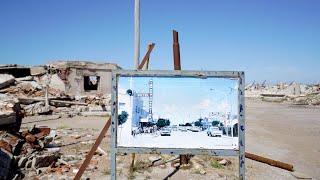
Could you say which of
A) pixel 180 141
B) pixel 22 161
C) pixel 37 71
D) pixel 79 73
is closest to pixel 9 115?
pixel 22 161

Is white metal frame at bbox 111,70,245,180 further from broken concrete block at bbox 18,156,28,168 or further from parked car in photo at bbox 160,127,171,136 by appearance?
broken concrete block at bbox 18,156,28,168

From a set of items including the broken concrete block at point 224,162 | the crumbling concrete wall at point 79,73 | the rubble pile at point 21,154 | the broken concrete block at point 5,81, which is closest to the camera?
the rubble pile at point 21,154

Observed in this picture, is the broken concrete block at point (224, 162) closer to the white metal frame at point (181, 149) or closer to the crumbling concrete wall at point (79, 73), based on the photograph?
the white metal frame at point (181, 149)

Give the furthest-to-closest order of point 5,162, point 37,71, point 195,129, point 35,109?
point 37,71
point 35,109
point 5,162
point 195,129

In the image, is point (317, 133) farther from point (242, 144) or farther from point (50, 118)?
point (50, 118)

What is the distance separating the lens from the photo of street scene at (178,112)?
4.39 meters

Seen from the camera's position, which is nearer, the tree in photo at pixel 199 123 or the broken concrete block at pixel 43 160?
the tree in photo at pixel 199 123

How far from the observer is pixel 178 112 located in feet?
15.1

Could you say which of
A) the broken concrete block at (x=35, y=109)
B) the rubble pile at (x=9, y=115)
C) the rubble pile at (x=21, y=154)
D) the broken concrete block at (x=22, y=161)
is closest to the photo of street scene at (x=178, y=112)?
the rubble pile at (x=21, y=154)

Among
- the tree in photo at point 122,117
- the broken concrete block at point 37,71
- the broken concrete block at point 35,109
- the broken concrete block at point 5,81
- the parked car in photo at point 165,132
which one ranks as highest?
the broken concrete block at point 37,71

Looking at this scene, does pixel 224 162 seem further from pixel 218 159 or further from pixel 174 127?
pixel 174 127

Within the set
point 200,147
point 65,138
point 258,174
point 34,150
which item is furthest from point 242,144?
point 65,138

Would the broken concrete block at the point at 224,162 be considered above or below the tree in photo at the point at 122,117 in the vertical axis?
below

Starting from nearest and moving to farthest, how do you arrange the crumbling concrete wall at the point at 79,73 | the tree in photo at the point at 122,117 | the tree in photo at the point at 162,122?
the tree in photo at the point at 122,117, the tree in photo at the point at 162,122, the crumbling concrete wall at the point at 79,73
